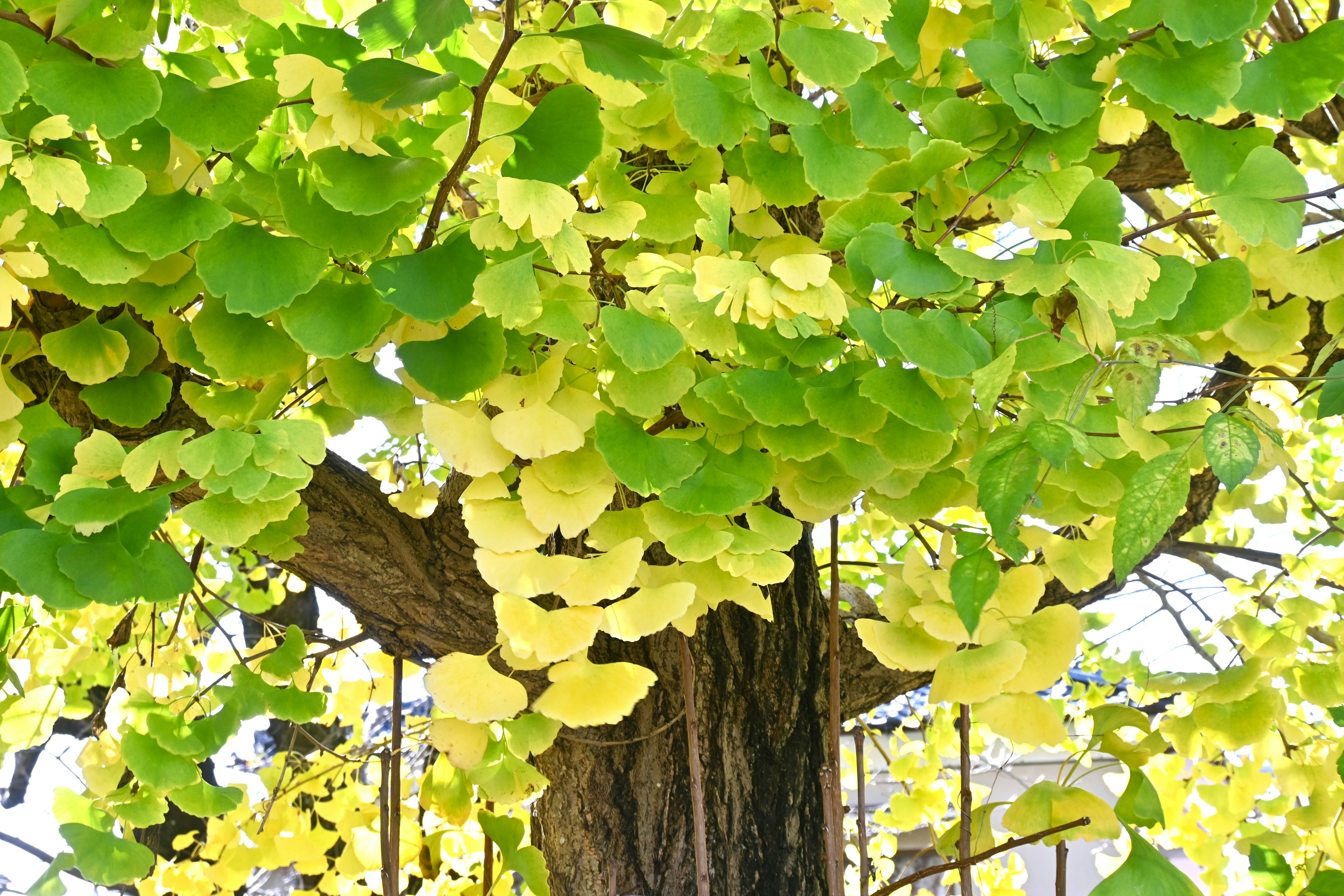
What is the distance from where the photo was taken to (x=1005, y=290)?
0.80 metres

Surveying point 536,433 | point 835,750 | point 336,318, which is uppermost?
point 336,318

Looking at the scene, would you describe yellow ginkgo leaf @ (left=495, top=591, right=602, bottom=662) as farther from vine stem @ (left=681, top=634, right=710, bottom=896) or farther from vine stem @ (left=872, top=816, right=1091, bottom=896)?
vine stem @ (left=872, top=816, right=1091, bottom=896)

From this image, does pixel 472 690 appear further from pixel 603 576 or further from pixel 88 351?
pixel 88 351

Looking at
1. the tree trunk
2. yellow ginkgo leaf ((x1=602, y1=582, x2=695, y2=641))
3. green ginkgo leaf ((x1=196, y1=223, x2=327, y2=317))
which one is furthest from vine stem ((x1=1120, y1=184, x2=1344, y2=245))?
the tree trunk

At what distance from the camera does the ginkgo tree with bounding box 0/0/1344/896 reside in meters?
0.78

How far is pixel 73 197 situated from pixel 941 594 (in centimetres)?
80

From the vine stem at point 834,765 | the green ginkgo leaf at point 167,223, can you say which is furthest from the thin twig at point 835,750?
the green ginkgo leaf at point 167,223

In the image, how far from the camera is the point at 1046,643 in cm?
92

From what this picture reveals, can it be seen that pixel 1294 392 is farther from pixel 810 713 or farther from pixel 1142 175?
pixel 810 713

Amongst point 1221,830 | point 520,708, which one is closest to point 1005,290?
point 520,708

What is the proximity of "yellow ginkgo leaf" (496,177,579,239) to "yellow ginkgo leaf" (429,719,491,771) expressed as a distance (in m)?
0.55

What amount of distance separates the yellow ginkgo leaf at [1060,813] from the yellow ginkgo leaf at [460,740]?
57cm

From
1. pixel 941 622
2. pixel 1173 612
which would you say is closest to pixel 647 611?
pixel 941 622

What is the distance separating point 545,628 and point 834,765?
0.50 meters
